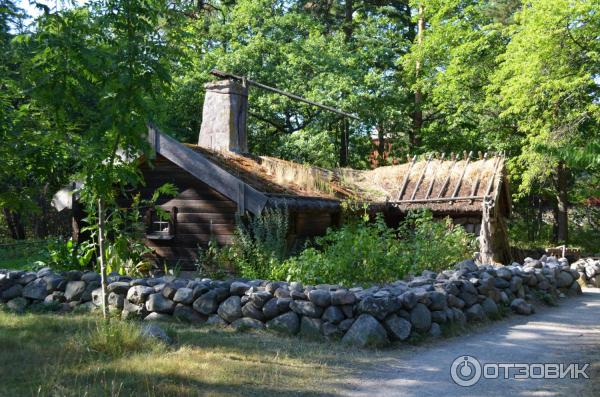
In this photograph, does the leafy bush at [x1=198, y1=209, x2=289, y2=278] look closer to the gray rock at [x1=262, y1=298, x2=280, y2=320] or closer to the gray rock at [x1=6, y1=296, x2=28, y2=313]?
the gray rock at [x1=262, y1=298, x2=280, y2=320]

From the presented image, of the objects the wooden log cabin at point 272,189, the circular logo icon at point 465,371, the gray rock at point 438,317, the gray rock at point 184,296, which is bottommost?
the circular logo icon at point 465,371

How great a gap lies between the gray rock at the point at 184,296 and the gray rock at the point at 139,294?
46cm

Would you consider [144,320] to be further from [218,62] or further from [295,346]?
[218,62]

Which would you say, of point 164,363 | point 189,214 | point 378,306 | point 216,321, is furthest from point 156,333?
point 189,214

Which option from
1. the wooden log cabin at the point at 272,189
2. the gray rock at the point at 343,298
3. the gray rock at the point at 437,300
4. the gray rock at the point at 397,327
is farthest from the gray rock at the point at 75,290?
the gray rock at the point at 437,300

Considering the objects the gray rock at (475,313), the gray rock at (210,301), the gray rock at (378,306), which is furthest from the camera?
the gray rock at (475,313)

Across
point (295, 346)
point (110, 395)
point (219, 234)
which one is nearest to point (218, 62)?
point (219, 234)

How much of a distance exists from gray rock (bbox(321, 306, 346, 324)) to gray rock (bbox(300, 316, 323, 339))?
0.12m

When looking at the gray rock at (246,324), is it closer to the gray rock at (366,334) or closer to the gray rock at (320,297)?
the gray rock at (320,297)

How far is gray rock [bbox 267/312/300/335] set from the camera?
7965 mm

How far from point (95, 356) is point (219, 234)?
570 centimetres

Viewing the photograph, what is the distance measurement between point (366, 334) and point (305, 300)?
1.00 meters

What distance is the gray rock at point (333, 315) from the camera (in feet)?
25.5

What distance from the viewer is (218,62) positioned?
80.0 ft
